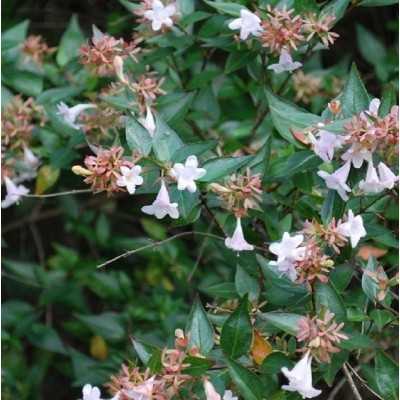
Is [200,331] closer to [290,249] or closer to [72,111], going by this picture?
[290,249]

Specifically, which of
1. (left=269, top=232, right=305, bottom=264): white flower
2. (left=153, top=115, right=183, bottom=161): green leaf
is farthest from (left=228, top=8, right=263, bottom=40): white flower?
(left=269, top=232, right=305, bottom=264): white flower

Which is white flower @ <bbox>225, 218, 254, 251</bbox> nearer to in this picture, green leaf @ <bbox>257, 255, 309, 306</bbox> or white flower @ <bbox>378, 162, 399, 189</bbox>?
green leaf @ <bbox>257, 255, 309, 306</bbox>

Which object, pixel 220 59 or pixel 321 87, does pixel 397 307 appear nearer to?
pixel 321 87

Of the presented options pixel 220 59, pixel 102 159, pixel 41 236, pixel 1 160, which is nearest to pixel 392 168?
pixel 102 159

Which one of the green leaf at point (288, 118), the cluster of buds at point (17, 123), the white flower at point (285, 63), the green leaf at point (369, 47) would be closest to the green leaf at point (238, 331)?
the green leaf at point (288, 118)

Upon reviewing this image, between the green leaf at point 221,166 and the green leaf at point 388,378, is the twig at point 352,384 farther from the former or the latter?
the green leaf at point 221,166
